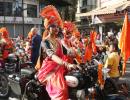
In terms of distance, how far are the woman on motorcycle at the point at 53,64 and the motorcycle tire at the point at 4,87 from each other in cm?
353

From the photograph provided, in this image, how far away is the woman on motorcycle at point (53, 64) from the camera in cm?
639

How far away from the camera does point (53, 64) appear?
6570 mm

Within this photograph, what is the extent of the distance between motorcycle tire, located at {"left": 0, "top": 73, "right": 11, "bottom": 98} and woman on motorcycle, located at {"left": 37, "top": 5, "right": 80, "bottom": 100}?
3.53 m

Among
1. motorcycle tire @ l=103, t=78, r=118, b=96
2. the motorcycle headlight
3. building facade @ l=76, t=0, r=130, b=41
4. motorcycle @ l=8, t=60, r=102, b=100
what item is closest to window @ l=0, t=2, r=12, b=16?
building facade @ l=76, t=0, r=130, b=41

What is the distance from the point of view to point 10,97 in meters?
10.1

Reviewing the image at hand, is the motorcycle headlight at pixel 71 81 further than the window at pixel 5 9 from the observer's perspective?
No

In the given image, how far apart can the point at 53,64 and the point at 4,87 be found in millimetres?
3951

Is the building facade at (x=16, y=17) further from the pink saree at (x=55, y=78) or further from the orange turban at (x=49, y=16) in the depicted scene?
the pink saree at (x=55, y=78)

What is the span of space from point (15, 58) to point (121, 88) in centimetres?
479

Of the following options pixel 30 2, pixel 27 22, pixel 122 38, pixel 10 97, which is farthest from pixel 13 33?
pixel 122 38

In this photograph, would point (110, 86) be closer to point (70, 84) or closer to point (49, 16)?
point (70, 84)

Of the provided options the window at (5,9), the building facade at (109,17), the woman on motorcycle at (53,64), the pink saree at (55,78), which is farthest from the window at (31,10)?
the pink saree at (55,78)

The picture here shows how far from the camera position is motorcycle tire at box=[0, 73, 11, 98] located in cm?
1016

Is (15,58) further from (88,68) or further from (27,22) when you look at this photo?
(27,22)
